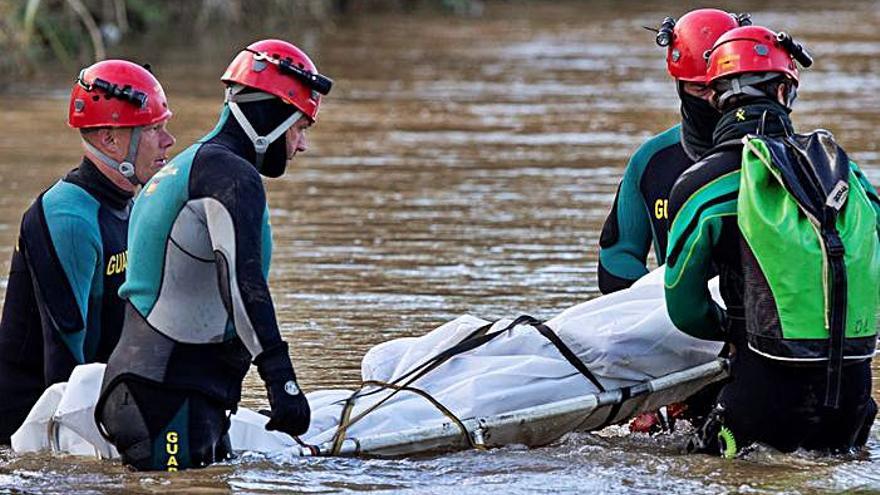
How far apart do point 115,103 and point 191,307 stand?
1304mm

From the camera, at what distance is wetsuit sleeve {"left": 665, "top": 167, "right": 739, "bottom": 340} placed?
22.9ft

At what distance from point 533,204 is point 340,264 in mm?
2777

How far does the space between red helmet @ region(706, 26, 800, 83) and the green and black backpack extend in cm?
36

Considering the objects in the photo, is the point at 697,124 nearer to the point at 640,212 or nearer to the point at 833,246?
the point at 640,212

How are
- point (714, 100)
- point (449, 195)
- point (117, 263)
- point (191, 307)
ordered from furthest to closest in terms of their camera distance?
point (449, 195)
point (117, 263)
point (714, 100)
point (191, 307)

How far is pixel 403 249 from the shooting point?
520 inches

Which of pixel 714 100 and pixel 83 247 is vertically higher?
pixel 714 100

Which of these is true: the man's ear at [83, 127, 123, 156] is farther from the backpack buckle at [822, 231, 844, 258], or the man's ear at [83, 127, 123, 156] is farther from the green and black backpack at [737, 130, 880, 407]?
the backpack buckle at [822, 231, 844, 258]

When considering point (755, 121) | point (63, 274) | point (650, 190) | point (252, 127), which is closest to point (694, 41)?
point (650, 190)

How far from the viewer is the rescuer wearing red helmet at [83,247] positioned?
296 inches

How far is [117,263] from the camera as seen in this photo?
7734mm

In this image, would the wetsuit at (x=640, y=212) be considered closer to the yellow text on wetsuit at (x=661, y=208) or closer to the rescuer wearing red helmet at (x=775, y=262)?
the yellow text on wetsuit at (x=661, y=208)

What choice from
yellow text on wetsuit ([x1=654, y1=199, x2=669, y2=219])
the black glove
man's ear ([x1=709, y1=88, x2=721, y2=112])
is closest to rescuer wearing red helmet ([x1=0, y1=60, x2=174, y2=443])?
the black glove

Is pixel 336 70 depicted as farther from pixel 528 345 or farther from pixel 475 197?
pixel 528 345
